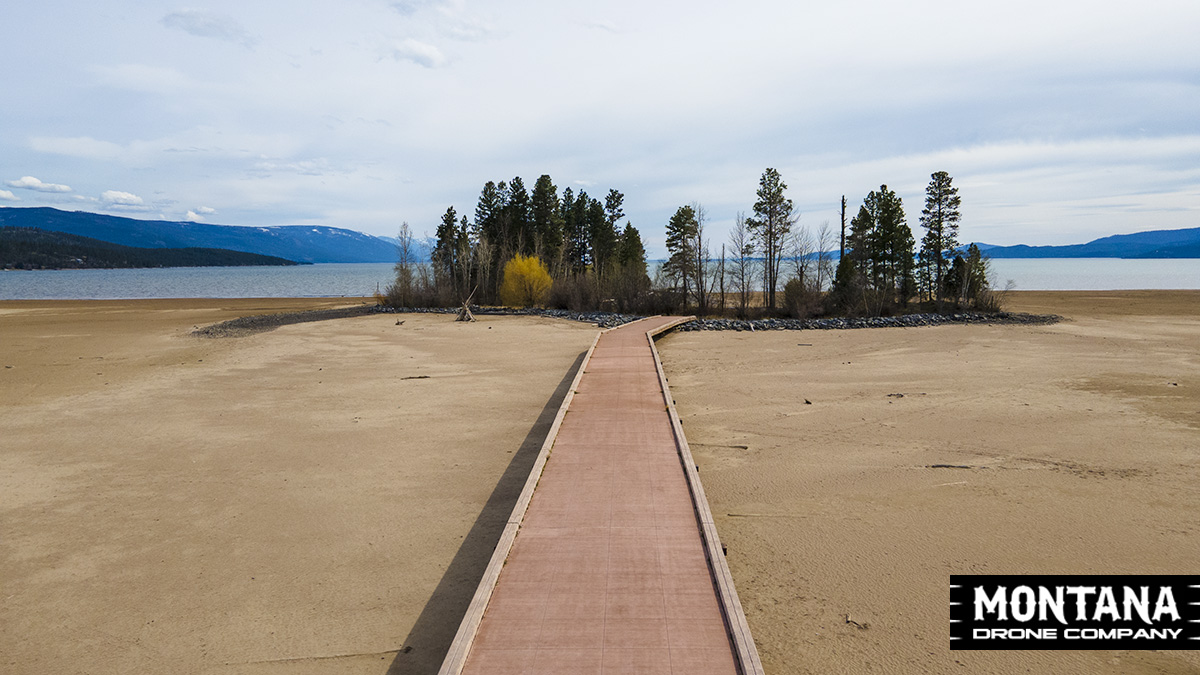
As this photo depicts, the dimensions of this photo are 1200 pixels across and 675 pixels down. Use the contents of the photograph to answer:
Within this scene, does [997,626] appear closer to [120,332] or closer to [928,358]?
[928,358]

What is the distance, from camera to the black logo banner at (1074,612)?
398cm

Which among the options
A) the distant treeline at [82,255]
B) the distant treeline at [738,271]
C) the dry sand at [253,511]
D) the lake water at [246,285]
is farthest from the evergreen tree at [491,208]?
the distant treeline at [82,255]

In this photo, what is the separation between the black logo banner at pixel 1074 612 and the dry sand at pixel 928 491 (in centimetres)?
11

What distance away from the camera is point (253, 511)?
622 cm

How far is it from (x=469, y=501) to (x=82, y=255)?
194188 millimetres

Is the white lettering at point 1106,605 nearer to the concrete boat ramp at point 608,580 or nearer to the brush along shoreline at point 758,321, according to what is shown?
the concrete boat ramp at point 608,580

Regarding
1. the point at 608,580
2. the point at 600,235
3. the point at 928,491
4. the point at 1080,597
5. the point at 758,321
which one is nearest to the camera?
the point at 608,580

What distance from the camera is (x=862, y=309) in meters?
30.1

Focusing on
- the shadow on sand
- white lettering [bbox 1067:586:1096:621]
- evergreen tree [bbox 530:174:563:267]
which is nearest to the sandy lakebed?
the shadow on sand

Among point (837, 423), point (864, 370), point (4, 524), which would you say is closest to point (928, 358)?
point (864, 370)

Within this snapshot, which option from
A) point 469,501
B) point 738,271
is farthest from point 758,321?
point 469,501

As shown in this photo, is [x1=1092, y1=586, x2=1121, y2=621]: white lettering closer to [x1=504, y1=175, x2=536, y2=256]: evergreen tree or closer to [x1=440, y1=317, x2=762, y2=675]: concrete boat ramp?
[x1=440, y1=317, x2=762, y2=675]: concrete boat ramp

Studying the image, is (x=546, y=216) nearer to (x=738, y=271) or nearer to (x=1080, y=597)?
(x=738, y=271)

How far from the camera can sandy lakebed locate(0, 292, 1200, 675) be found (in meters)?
4.10
